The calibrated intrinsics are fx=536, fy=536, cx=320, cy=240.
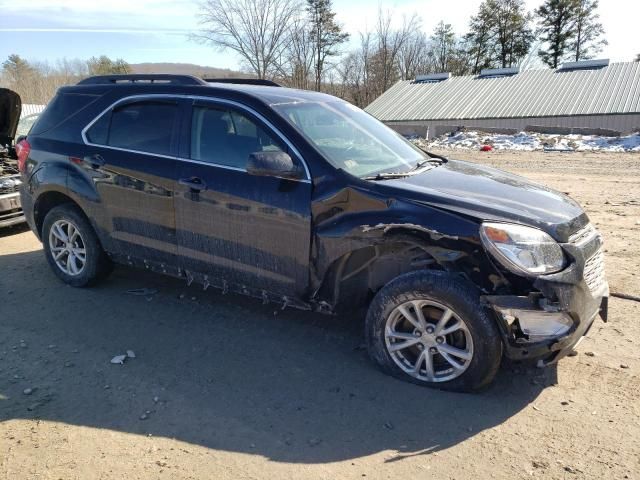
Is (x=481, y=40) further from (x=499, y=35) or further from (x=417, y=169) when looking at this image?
(x=417, y=169)

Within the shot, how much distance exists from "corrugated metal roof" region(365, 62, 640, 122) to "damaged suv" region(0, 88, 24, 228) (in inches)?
1065

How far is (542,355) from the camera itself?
3.27 metres

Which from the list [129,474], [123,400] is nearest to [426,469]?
[129,474]

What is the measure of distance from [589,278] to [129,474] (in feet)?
9.47

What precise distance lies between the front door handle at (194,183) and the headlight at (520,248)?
2115mm

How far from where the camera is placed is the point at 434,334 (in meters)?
3.42

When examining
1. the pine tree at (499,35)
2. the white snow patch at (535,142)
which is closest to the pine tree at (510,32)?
the pine tree at (499,35)

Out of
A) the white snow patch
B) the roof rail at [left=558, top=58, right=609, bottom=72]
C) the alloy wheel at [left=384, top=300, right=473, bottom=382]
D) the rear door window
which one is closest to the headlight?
the alloy wheel at [left=384, top=300, right=473, bottom=382]

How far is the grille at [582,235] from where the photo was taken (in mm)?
3363

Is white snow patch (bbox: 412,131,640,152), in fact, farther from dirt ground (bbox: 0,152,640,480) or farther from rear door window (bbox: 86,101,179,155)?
rear door window (bbox: 86,101,179,155)

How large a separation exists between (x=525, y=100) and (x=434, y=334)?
32463 millimetres

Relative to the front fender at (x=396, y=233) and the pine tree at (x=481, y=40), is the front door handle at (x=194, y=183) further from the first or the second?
the pine tree at (x=481, y=40)

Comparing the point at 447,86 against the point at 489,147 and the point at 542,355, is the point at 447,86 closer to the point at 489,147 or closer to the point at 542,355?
the point at 489,147

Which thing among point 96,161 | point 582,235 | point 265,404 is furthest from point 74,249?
point 582,235
